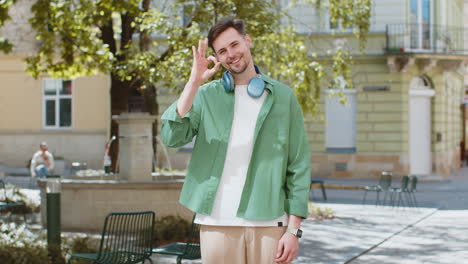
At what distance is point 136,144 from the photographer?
12.9 m

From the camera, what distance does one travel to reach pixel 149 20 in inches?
605

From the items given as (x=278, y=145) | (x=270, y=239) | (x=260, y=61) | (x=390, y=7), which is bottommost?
(x=270, y=239)

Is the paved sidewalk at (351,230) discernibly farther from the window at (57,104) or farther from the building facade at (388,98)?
the window at (57,104)

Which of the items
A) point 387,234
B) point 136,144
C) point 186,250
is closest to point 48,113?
point 136,144

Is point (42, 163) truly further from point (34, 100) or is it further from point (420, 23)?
point (420, 23)

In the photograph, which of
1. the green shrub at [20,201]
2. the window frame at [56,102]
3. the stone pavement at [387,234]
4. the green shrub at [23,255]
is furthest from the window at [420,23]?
the green shrub at [23,255]

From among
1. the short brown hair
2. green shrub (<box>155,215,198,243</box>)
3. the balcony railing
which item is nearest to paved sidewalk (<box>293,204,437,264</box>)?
green shrub (<box>155,215,198,243</box>)

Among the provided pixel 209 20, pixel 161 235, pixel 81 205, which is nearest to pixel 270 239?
pixel 161 235

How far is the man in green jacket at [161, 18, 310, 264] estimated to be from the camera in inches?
141

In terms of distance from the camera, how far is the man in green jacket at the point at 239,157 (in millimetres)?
3584

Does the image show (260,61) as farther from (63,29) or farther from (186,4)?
(63,29)

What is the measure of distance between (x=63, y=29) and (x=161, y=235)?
7317 millimetres

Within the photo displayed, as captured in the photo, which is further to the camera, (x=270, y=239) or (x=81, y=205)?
(x=81, y=205)

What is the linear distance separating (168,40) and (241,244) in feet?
39.5
